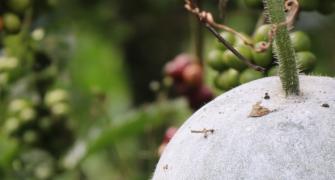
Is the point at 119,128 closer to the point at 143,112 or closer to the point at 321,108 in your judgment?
the point at 143,112

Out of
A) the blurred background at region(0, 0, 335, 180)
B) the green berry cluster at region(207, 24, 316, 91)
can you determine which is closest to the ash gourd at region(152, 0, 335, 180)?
the green berry cluster at region(207, 24, 316, 91)

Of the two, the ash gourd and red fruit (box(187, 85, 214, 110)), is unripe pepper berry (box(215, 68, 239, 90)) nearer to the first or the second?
the ash gourd

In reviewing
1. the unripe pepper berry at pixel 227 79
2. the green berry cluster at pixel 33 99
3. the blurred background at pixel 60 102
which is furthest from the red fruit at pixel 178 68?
the unripe pepper berry at pixel 227 79

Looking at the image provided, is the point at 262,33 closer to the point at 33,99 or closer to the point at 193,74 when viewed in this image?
the point at 193,74

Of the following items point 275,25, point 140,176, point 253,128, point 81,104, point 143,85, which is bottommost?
point 253,128

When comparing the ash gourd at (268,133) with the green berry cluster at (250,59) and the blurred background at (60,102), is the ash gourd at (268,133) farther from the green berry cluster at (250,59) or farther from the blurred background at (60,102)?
the blurred background at (60,102)

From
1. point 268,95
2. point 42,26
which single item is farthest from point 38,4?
point 268,95
